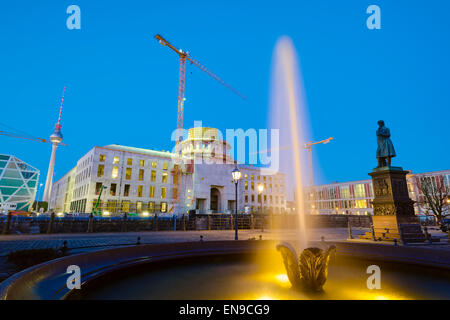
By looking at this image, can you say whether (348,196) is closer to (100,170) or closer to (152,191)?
(152,191)

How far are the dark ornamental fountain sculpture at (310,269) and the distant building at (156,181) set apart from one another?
36.0m

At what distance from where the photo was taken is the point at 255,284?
4.68 m

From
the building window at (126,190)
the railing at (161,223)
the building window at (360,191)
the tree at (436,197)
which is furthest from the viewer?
the building window at (360,191)

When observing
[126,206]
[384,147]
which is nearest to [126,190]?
[126,206]

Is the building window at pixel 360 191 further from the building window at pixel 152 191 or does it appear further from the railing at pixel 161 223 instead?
the building window at pixel 152 191

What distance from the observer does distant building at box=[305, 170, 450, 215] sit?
67.1 m

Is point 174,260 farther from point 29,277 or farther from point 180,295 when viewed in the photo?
point 29,277

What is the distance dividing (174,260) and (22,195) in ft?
328

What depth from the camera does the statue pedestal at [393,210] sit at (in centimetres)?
1112

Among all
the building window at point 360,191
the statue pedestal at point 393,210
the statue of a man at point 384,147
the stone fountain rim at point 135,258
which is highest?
the building window at point 360,191

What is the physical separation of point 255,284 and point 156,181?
161 feet

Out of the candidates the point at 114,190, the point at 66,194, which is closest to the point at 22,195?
the point at 66,194

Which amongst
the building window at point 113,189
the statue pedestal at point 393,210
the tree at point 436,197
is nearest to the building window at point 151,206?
the building window at point 113,189

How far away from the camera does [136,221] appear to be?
24078 millimetres
